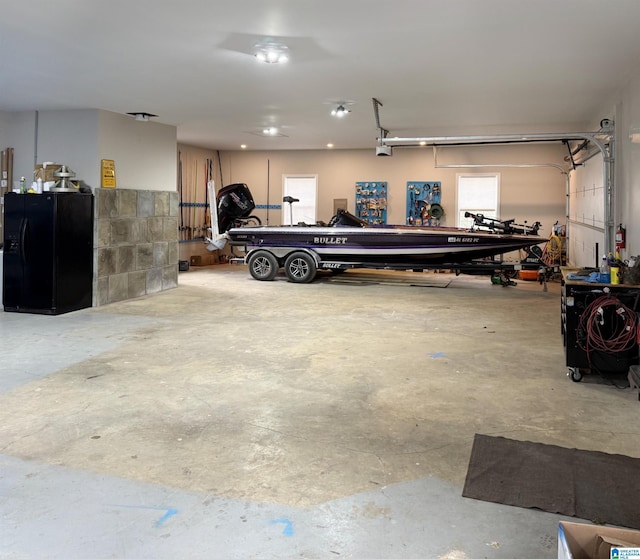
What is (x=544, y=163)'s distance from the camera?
448 inches

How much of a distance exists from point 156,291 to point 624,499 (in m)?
7.32

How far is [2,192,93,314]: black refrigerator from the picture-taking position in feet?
21.4

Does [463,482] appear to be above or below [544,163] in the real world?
below

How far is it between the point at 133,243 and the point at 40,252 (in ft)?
4.90

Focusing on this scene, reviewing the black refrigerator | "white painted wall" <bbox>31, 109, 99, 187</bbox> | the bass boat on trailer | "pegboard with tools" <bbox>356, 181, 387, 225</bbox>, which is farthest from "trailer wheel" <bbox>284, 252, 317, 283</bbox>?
the black refrigerator

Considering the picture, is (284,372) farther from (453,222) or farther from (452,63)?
(453,222)

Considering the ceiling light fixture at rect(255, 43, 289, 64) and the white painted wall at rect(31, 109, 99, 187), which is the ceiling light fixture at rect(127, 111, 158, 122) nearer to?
the white painted wall at rect(31, 109, 99, 187)

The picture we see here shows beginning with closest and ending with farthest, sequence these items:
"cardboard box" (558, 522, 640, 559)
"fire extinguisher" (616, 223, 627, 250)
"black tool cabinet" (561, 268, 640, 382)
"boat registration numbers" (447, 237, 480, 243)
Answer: "cardboard box" (558, 522, 640, 559) → "black tool cabinet" (561, 268, 640, 382) → "fire extinguisher" (616, 223, 627, 250) → "boat registration numbers" (447, 237, 480, 243)

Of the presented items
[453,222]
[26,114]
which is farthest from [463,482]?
[453,222]

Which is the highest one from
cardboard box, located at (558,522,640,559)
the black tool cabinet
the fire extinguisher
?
the fire extinguisher

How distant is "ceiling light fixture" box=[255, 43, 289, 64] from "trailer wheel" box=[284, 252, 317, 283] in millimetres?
5125

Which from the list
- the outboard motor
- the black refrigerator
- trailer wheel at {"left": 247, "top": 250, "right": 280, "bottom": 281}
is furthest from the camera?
the outboard motor

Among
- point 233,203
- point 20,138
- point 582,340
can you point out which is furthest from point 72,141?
point 582,340

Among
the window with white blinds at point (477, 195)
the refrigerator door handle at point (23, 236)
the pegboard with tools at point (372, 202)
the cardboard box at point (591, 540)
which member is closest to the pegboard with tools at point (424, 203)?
the window with white blinds at point (477, 195)
